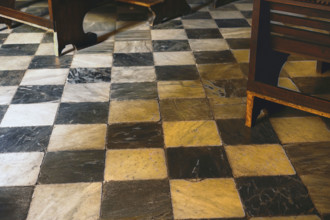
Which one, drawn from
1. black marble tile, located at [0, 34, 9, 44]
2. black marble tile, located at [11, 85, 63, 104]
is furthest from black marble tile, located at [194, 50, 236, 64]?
black marble tile, located at [0, 34, 9, 44]

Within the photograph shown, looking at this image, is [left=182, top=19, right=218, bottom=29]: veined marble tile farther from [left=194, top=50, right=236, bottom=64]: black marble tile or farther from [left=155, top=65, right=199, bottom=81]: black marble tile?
[left=155, top=65, right=199, bottom=81]: black marble tile

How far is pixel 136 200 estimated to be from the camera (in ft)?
6.21

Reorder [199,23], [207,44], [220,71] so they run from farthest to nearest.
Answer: [199,23] < [207,44] < [220,71]

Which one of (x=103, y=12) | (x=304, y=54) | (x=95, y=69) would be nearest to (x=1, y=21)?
(x=103, y=12)

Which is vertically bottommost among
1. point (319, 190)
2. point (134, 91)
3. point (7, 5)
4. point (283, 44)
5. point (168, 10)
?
point (319, 190)

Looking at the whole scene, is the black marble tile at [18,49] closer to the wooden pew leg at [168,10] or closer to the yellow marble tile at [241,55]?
the wooden pew leg at [168,10]

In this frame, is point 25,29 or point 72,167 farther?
point 25,29

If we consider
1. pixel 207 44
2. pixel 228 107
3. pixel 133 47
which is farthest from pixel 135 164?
pixel 207 44

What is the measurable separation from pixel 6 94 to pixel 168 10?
6.69 ft

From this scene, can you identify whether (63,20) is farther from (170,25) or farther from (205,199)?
(205,199)

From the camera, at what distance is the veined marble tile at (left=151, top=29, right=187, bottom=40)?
3.83m

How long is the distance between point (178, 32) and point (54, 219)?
8.50ft

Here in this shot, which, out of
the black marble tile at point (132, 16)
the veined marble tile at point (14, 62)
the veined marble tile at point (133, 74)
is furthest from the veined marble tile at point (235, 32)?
the veined marble tile at point (14, 62)

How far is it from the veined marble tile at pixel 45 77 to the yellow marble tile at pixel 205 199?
1447 mm
